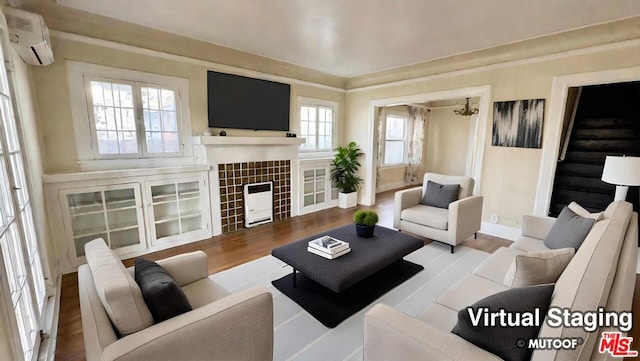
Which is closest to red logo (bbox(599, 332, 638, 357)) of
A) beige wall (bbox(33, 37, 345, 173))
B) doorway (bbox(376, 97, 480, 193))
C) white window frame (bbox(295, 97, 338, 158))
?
beige wall (bbox(33, 37, 345, 173))

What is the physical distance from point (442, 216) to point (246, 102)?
320 centimetres

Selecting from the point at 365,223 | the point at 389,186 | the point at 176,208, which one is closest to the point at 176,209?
the point at 176,208

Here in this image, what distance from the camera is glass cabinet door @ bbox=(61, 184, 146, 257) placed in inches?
116

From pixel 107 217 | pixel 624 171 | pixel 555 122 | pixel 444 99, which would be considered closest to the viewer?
pixel 624 171

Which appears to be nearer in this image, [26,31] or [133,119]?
[26,31]

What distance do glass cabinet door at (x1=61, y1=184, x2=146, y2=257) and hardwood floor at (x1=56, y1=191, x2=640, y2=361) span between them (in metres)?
0.26

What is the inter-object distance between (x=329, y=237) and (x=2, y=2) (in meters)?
3.19

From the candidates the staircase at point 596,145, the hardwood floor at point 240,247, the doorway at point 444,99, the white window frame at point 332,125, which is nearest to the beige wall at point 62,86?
the hardwood floor at point 240,247

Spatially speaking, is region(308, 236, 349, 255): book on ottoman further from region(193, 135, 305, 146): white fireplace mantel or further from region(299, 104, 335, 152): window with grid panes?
region(299, 104, 335, 152): window with grid panes

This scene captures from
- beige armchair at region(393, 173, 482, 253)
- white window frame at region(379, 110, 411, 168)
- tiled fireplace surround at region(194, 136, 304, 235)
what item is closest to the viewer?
beige armchair at region(393, 173, 482, 253)

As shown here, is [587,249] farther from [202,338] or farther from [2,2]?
[2,2]

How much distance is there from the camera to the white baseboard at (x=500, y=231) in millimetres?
3926

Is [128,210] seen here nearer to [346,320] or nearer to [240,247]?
[240,247]

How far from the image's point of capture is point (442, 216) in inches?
138
